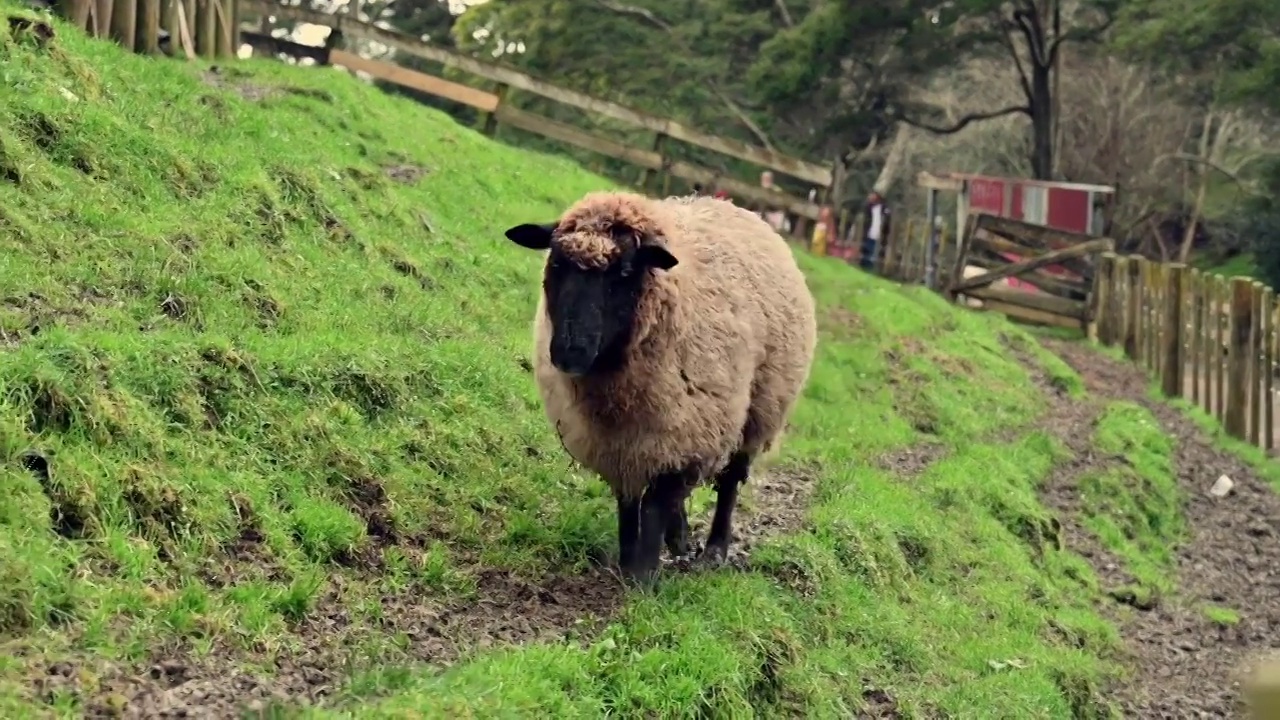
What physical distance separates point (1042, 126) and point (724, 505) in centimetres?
2402

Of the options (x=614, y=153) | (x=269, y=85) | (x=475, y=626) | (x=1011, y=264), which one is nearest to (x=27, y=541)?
(x=475, y=626)

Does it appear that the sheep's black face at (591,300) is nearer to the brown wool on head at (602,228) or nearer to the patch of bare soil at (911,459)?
the brown wool on head at (602,228)

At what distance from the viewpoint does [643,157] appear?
21188 mm

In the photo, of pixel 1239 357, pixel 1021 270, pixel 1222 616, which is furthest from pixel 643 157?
pixel 1222 616

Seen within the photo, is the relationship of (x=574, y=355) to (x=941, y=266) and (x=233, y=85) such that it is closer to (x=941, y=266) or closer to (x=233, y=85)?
(x=233, y=85)

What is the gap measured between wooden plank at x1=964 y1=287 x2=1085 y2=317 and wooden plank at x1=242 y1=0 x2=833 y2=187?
11.4 ft

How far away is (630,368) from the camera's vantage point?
698cm

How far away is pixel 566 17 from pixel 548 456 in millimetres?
26624

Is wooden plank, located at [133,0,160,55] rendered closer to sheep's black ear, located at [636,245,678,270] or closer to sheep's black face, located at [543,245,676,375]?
sheep's black face, located at [543,245,676,375]

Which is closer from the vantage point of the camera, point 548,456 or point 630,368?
point 630,368

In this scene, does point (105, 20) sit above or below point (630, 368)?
above

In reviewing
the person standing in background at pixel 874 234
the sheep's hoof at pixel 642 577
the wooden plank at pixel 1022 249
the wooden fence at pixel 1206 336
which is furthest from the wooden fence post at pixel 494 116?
the sheep's hoof at pixel 642 577

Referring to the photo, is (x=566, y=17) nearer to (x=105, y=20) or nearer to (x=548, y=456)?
(x=105, y=20)

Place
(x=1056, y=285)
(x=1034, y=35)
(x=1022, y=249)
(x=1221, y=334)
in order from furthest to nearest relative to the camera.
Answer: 1. (x=1034, y=35)
2. (x=1022, y=249)
3. (x=1056, y=285)
4. (x=1221, y=334)
